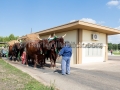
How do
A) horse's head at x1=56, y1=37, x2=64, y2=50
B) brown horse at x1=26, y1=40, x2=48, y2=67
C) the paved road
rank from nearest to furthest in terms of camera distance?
the paved road < horse's head at x1=56, y1=37, x2=64, y2=50 < brown horse at x1=26, y1=40, x2=48, y2=67

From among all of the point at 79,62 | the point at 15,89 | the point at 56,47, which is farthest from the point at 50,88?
the point at 79,62

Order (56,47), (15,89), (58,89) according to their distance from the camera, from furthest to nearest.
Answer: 1. (56,47)
2. (58,89)
3. (15,89)

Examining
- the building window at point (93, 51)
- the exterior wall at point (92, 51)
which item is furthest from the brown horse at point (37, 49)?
the building window at point (93, 51)

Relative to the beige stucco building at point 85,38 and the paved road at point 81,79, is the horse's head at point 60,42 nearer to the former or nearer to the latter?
the paved road at point 81,79

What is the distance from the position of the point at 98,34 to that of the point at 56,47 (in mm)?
8116

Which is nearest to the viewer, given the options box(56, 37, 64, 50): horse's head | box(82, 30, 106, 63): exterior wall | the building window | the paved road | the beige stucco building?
the paved road

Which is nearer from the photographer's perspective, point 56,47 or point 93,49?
point 56,47

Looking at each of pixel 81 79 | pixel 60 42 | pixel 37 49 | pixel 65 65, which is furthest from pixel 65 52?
pixel 37 49

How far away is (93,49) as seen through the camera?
1684 cm

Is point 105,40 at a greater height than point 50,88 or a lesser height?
greater

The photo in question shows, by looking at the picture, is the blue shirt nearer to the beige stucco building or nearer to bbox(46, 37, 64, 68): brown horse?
bbox(46, 37, 64, 68): brown horse

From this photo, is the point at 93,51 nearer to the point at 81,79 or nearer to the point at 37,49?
the point at 37,49

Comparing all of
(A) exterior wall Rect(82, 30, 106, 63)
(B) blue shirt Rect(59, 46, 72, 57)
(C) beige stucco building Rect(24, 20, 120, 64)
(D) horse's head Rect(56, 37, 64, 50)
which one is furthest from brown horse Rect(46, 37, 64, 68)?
(A) exterior wall Rect(82, 30, 106, 63)

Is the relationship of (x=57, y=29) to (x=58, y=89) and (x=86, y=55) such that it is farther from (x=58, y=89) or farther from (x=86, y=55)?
(x=58, y=89)
